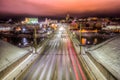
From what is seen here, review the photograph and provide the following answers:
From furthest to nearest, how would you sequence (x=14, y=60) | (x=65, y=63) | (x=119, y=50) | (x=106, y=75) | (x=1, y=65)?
(x=65, y=63), (x=14, y=60), (x=119, y=50), (x=1, y=65), (x=106, y=75)

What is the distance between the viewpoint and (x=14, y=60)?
38.3m

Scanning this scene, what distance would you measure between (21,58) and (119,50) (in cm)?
2561

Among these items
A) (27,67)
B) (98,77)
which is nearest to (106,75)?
(98,77)

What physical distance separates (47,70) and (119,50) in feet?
57.7

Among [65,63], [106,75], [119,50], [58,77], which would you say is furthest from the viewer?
[65,63]

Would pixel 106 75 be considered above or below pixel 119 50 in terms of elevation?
below

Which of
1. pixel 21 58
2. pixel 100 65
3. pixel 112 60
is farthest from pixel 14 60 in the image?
pixel 112 60

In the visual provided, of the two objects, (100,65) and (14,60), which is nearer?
(100,65)

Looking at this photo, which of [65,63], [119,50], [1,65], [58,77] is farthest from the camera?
[65,63]

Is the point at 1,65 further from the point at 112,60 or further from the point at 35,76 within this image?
the point at 112,60

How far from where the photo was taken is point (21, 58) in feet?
138

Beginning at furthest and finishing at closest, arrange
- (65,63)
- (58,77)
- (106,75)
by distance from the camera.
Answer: (65,63)
(58,77)
(106,75)

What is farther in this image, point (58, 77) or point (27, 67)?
point (27, 67)

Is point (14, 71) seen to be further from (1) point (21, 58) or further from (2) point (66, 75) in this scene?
(2) point (66, 75)
